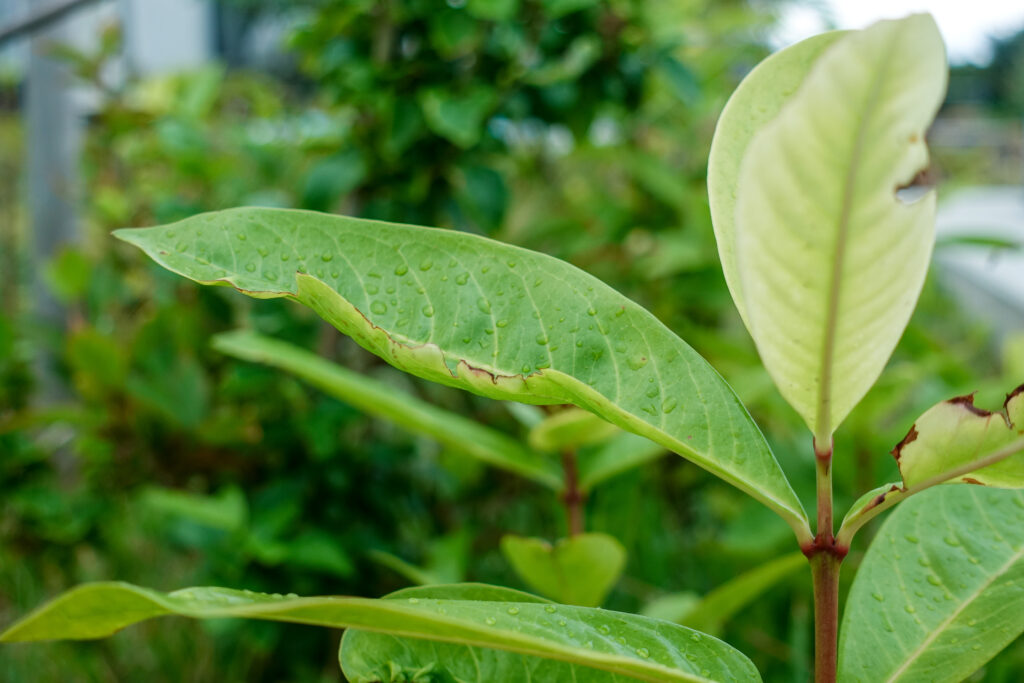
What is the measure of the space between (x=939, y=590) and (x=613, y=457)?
30 centimetres

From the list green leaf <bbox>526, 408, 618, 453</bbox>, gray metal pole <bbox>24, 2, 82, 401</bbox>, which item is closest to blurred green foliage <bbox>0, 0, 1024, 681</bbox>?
gray metal pole <bbox>24, 2, 82, 401</bbox>

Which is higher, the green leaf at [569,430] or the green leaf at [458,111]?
the green leaf at [458,111]

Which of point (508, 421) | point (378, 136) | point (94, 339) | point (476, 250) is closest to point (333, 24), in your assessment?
point (378, 136)

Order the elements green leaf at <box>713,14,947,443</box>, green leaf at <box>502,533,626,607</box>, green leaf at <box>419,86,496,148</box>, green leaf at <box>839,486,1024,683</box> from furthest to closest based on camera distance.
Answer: green leaf at <box>419,86,496,148</box>
green leaf at <box>502,533,626,607</box>
green leaf at <box>839,486,1024,683</box>
green leaf at <box>713,14,947,443</box>

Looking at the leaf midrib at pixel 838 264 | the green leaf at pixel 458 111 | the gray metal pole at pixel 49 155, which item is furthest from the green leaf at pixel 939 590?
the gray metal pole at pixel 49 155

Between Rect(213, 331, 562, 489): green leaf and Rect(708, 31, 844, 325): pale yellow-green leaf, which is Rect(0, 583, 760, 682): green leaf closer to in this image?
Rect(708, 31, 844, 325): pale yellow-green leaf

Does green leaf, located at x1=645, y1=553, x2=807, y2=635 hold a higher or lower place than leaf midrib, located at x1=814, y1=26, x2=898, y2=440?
lower

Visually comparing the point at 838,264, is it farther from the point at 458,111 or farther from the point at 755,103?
the point at 458,111

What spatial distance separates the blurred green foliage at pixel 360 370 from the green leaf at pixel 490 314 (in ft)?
1.38

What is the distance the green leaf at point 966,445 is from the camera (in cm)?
29

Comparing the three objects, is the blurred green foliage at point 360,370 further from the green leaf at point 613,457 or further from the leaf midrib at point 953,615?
the leaf midrib at point 953,615

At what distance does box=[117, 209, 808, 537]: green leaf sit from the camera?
33 cm

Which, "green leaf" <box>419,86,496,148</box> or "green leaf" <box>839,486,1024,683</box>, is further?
"green leaf" <box>419,86,496,148</box>

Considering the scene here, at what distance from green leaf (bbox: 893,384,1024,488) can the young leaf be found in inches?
4.4
